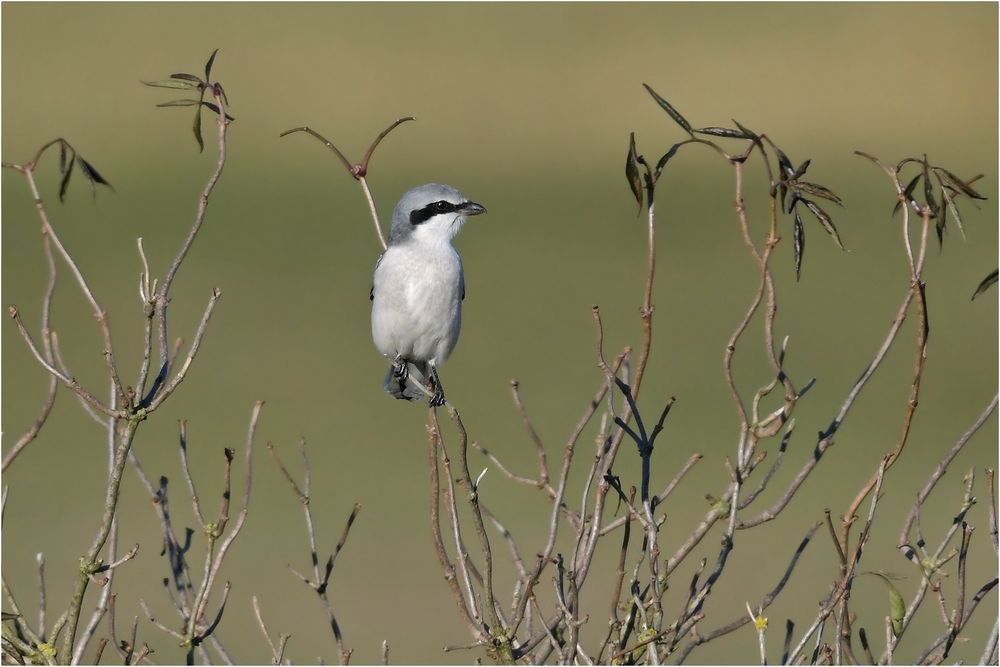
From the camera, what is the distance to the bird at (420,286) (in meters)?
4.84

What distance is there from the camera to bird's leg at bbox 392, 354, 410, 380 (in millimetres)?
5145

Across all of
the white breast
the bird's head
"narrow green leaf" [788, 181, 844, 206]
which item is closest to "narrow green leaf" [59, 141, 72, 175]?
"narrow green leaf" [788, 181, 844, 206]

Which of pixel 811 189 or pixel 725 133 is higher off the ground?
pixel 725 133

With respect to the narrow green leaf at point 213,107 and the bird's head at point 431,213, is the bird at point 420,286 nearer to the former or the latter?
the bird's head at point 431,213

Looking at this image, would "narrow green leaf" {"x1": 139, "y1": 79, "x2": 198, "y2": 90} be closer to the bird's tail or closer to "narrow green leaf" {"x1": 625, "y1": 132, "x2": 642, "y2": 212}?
"narrow green leaf" {"x1": 625, "y1": 132, "x2": 642, "y2": 212}

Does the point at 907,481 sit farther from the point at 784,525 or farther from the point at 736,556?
the point at 736,556

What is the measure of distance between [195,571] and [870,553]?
5.07 metres

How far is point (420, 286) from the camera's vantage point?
193 inches

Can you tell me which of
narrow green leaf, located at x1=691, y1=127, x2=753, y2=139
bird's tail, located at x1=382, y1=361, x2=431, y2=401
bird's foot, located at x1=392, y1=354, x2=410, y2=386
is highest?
narrow green leaf, located at x1=691, y1=127, x2=753, y2=139

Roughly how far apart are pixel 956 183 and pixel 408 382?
2790mm

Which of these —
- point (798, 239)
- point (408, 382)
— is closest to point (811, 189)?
point (798, 239)

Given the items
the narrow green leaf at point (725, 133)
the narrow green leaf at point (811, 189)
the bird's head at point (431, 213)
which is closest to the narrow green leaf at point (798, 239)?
the narrow green leaf at point (811, 189)

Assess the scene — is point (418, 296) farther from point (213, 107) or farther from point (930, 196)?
point (930, 196)

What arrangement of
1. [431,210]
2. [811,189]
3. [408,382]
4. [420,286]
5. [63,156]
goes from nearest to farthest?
[811,189] → [63,156] → [431,210] → [420,286] → [408,382]
